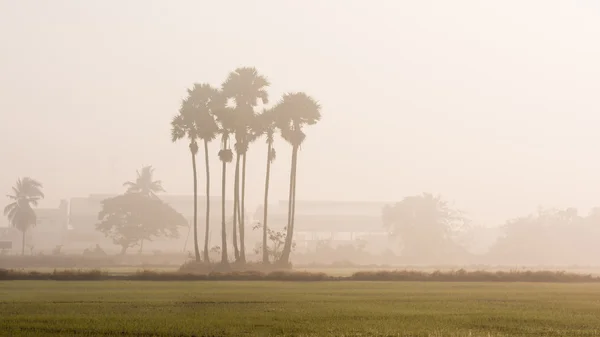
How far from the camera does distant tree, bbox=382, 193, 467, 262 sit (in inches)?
4867

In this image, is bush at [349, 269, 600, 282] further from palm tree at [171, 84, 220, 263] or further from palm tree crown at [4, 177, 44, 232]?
palm tree crown at [4, 177, 44, 232]

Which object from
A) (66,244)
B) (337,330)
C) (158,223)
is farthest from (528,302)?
(66,244)

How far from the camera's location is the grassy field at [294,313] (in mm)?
20125

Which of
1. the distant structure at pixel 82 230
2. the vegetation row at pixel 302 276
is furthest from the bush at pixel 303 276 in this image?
the distant structure at pixel 82 230

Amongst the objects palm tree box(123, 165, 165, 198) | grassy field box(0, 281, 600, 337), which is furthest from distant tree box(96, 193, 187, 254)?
grassy field box(0, 281, 600, 337)

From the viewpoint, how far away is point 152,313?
24.4 metres

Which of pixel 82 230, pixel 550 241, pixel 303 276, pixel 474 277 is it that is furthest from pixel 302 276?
pixel 82 230

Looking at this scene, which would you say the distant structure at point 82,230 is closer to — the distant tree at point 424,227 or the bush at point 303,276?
the distant tree at point 424,227

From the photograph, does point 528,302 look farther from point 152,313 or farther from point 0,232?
point 0,232

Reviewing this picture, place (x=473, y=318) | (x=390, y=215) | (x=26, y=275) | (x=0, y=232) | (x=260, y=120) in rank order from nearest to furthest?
(x=473, y=318), (x=26, y=275), (x=260, y=120), (x=390, y=215), (x=0, y=232)

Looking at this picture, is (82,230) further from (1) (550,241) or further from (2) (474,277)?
(2) (474,277)

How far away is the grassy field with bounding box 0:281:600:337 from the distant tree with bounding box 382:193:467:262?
3429 inches

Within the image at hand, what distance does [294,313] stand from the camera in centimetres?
2462

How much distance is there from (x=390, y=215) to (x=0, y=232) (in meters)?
87.0
